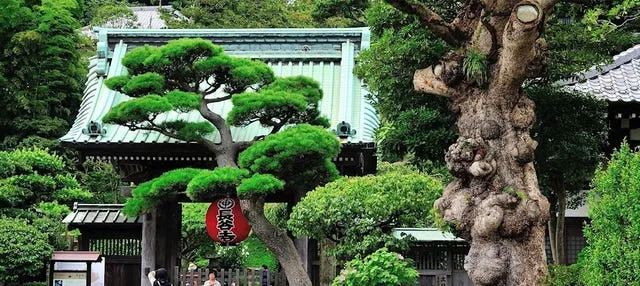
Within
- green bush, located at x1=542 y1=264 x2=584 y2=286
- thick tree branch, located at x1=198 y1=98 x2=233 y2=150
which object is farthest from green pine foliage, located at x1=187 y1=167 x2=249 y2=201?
green bush, located at x1=542 y1=264 x2=584 y2=286

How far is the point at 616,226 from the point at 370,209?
5.29 metres

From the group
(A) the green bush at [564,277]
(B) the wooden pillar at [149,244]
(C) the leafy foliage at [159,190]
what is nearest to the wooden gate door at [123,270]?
(B) the wooden pillar at [149,244]

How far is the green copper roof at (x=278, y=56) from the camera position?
16.8 metres

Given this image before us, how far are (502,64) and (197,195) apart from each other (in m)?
6.04

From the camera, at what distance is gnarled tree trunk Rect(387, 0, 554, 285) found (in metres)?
9.13

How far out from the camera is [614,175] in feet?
25.0

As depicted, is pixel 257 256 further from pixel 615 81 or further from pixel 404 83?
pixel 615 81

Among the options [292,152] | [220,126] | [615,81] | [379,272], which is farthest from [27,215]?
[615,81]

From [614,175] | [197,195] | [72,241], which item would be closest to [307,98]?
[197,195]

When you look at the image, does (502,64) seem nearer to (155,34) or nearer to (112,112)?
(112,112)

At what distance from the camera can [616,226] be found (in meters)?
7.34

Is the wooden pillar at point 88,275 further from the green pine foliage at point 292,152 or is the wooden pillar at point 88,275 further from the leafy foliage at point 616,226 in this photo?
the leafy foliage at point 616,226

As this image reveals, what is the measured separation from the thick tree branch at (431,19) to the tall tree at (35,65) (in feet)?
68.6

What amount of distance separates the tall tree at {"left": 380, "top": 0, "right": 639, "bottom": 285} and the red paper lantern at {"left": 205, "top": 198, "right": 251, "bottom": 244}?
5.89 metres
